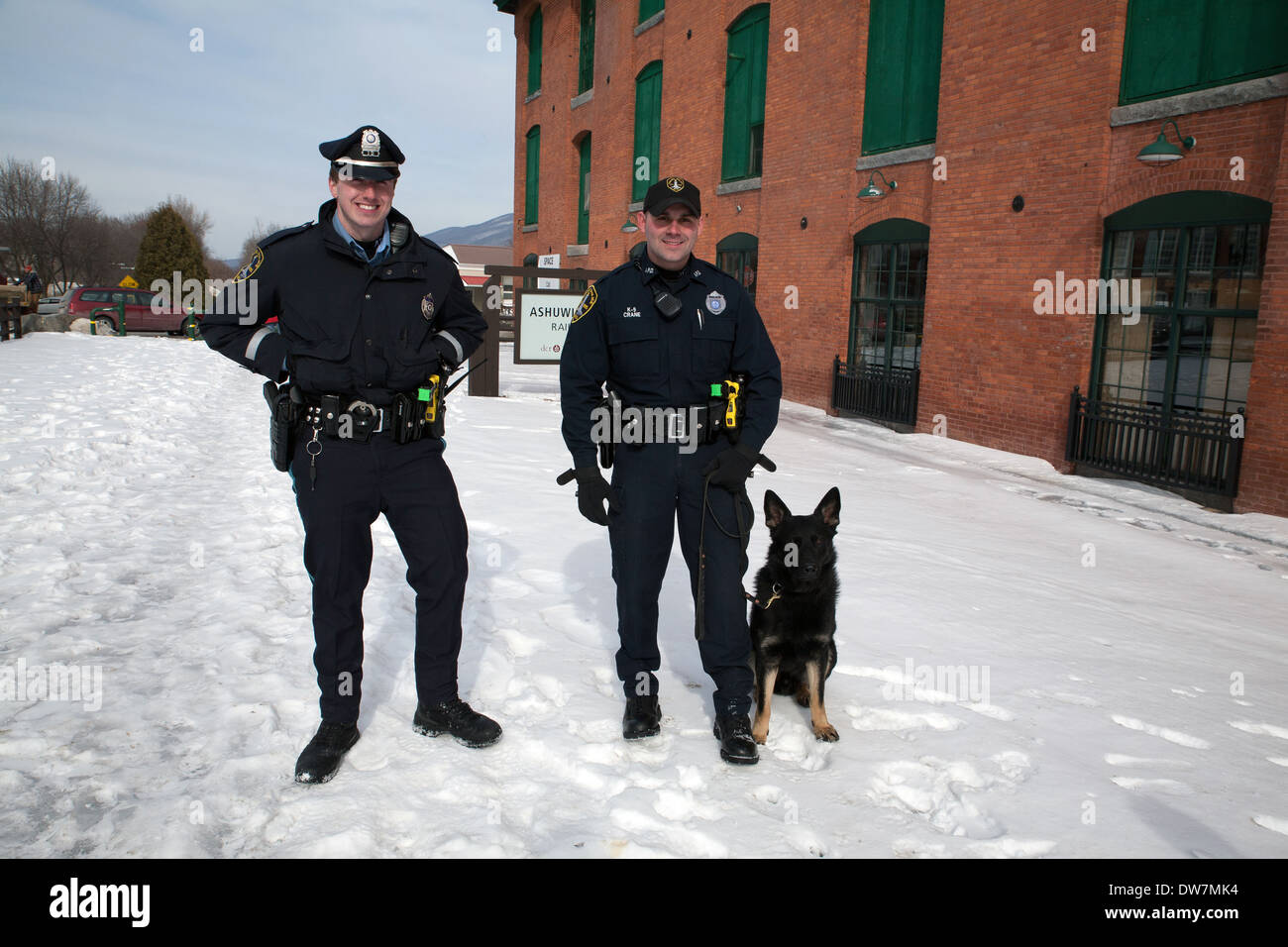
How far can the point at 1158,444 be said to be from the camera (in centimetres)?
981

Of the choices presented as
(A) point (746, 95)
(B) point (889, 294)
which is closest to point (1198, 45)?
(B) point (889, 294)

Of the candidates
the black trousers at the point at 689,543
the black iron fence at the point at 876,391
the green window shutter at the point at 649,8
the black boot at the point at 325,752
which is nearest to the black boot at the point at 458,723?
the black boot at the point at 325,752

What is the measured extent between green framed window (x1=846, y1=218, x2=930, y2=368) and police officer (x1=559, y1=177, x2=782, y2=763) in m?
10.5

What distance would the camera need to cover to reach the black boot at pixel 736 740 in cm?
343

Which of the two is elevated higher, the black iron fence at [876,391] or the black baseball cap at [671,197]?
the black baseball cap at [671,197]

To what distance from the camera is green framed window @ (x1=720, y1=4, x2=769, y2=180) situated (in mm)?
17328

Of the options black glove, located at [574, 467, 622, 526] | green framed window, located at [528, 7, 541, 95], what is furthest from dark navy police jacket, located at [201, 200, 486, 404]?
green framed window, located at [528, 7, 541, 95]

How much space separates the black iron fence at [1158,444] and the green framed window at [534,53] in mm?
23940

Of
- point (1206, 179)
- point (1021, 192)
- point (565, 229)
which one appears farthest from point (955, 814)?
point (565, 229)

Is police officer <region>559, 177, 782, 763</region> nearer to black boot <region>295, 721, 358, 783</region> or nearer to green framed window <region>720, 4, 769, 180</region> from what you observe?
black boot <region>295, 721, 358, 783</region>

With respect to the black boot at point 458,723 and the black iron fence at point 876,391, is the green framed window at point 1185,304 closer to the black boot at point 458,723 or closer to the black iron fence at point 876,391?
the black iron fence at point 876,391

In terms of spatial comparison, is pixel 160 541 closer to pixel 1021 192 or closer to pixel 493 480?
pixel 493 480

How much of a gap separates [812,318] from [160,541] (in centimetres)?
1244

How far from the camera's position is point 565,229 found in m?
27.5
